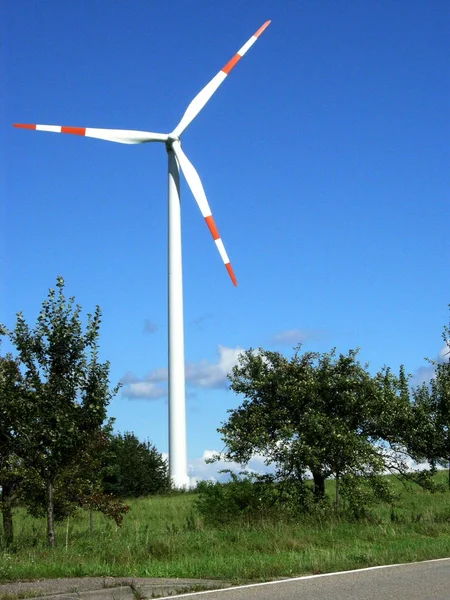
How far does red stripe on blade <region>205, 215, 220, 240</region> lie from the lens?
141 ft

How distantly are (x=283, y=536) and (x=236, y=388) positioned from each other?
1120cm

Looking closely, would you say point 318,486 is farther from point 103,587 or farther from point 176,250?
point 176,250

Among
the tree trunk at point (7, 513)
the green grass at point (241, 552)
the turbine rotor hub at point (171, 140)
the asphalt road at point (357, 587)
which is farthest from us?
the turbine rotor hub at point (171, 140)

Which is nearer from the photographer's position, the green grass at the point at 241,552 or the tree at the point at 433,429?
the green grass at the point at 241,552

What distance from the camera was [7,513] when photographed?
22.1m

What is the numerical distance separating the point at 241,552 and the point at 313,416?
34.4 feet

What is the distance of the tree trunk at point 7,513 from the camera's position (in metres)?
21.8

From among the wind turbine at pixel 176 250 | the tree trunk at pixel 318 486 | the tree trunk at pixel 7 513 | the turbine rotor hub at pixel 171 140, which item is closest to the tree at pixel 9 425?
the tree trunk at pixel 7 513

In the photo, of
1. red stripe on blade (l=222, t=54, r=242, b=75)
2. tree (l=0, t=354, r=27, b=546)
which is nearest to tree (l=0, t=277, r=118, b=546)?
tree (l=0, t=354, r=27, b=546)

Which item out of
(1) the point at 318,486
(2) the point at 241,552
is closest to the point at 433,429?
(1) the point at 318,486

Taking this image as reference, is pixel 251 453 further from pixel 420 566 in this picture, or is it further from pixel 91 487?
pixel 420 566

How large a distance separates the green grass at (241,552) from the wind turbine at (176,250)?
22767 millimetres

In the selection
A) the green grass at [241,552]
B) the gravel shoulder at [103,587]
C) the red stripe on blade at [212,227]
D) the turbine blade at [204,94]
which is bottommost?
the gravel shoulder at [103,587]

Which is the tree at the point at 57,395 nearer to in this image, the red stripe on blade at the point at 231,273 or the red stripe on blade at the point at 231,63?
the red stripe on blade at the point at 231,273
